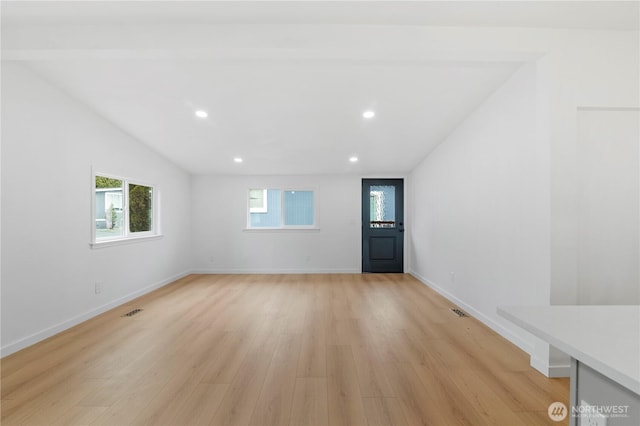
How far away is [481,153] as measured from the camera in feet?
10.5

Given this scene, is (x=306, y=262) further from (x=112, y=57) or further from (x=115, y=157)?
(x=112, y=57)

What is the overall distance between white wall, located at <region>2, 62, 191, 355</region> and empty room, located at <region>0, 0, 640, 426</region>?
0.02 metres

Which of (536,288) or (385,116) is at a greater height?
(385,116)

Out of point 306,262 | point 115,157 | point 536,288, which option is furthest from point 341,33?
point 306,262

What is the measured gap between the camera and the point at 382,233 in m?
6.10

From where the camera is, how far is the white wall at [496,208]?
231 cm

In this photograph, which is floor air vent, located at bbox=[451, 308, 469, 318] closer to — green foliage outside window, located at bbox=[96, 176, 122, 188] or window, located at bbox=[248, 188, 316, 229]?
window, located at bbox=[248, 188, 316, 229]

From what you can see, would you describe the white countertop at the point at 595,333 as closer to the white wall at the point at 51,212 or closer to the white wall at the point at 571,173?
the white wall at the point at 571,173

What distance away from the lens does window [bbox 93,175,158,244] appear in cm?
374

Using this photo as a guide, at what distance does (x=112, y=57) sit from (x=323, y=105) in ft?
6.58

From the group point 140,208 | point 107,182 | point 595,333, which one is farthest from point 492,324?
point 140,208

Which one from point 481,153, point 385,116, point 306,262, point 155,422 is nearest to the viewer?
point 155,422

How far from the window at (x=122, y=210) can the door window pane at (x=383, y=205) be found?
13.8ft

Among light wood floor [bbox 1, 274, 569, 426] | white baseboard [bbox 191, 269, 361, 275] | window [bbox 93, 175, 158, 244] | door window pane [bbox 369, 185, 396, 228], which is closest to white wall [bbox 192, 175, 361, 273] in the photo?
white baseboard [bbox 191, 269, 361, 275]
